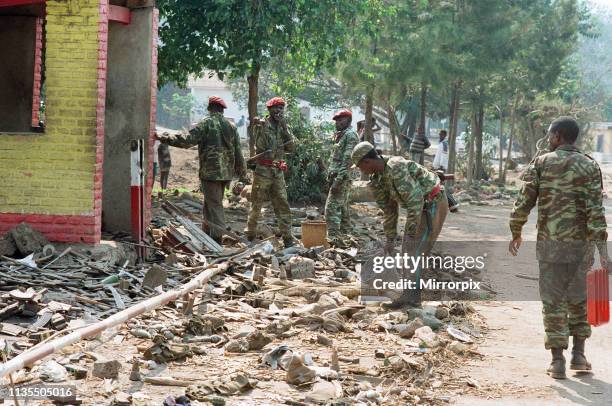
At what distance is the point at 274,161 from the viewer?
43.7ft

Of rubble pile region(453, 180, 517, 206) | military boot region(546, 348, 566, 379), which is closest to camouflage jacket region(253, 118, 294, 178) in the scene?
military boot region(546, 348, 566, 379)

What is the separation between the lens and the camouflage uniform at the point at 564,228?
23.3ft

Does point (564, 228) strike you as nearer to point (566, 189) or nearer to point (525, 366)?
point (566, 189)

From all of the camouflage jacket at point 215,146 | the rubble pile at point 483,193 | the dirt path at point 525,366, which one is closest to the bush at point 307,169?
the camouflage jacket at point 215,146

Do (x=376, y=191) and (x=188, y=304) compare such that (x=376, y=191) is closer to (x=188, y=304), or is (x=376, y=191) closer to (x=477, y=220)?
(x=188, y=304)

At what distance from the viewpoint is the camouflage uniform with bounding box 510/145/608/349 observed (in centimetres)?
709

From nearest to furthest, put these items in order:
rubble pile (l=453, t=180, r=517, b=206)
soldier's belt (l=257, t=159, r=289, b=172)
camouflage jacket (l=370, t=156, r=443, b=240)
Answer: camouflage jacket (l=370, t=156, r=443, b=240) → soldier's belt (l=257, t=159, r=289, b=172) → rubble pile (l=453, t=180, r=517, b=206)

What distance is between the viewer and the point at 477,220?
20.3 meters

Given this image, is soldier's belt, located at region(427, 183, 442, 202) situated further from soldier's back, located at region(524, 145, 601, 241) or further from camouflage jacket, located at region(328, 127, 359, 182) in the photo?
camouflage jacket, located at region(328, 127, 359, 182)

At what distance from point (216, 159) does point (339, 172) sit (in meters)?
2.18

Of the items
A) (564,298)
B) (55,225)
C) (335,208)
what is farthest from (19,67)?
(564,298)

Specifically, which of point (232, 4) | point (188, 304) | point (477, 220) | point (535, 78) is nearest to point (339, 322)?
point (188, 304)

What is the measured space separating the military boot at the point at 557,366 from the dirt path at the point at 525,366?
0.17ft

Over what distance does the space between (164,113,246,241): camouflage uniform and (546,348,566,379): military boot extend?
660 centimetres
